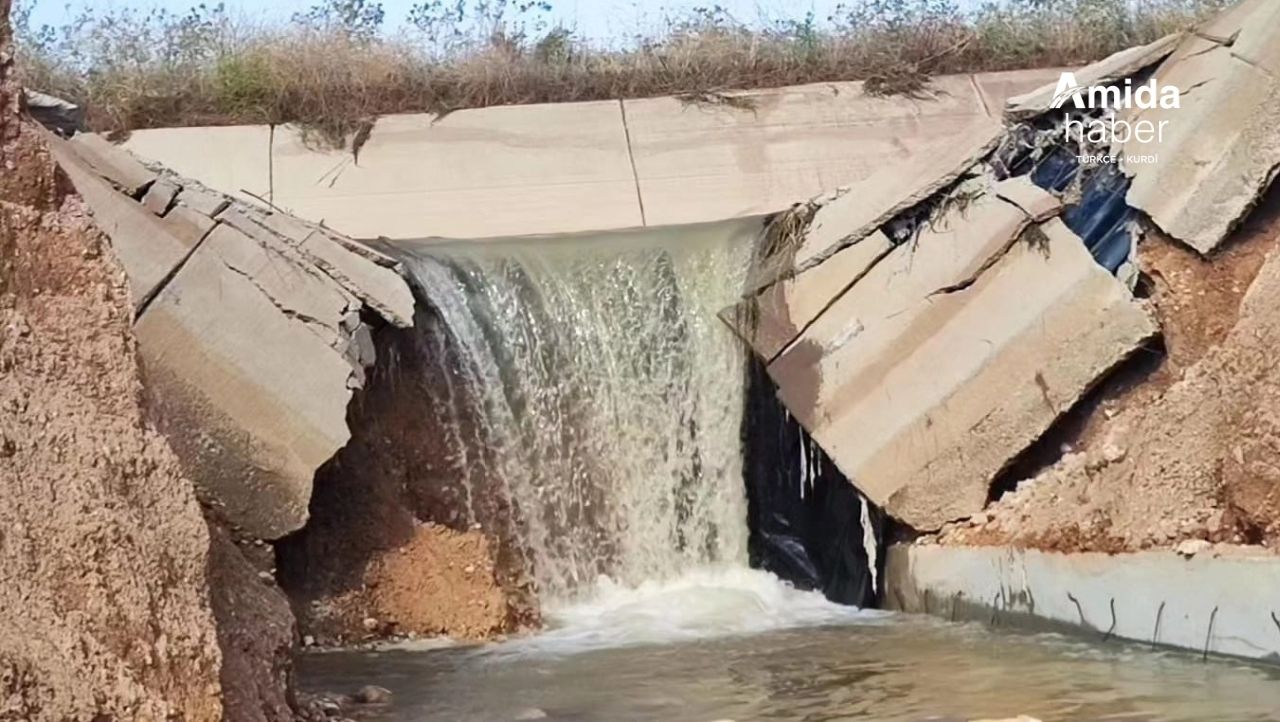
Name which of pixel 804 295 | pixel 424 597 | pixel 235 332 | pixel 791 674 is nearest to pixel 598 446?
pixel 804 295

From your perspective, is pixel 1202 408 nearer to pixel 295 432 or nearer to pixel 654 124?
pixel 295 432

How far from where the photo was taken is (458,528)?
8.62 m

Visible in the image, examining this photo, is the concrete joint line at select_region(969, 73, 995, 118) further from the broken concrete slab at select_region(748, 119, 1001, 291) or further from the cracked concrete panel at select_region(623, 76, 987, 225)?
the broken concrete slab at select_region(748, 119, 1001, 291)

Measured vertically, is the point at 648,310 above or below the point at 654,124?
below

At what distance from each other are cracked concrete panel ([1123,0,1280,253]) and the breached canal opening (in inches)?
85.7

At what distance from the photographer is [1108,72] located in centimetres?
861

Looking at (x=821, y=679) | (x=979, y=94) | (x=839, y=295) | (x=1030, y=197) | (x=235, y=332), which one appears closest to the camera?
(x=821, y=679)

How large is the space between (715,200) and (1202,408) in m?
5.86

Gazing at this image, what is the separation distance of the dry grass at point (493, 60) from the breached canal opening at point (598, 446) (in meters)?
3.86

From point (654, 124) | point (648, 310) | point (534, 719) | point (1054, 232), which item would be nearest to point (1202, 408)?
point (1054, 232)

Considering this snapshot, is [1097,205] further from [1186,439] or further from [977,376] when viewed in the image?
[1186,439]

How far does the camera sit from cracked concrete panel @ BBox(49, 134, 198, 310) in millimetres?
7461

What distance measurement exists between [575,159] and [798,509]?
14.8ft

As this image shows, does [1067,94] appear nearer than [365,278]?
No
